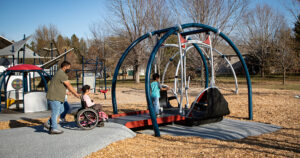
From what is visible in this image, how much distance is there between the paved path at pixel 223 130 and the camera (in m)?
6.07

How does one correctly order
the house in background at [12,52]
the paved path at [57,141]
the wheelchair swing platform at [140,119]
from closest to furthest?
the paved path at [57,141] < the wheelchair swing platform at [140,119] < the house in background at [12,52]

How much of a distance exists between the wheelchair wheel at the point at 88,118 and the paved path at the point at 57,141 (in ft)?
0.55

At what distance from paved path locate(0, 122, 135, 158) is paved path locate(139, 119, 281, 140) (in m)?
1.49

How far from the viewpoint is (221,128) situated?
682 cm

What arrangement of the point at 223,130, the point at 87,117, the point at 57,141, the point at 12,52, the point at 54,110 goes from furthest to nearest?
1. the point at 12,52
2. the point at 223,130
3. the point at 87,117
4. the point at 54,110
5. the point at 57,141

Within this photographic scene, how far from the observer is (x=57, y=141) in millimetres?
4664

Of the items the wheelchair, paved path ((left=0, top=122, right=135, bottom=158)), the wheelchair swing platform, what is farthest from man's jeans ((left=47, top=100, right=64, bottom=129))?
Result: the wheelchair swing platform

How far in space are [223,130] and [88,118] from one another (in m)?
3.55

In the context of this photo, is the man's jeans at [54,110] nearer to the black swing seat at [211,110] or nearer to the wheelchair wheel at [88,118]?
the wheelchair wheel at [88,118]

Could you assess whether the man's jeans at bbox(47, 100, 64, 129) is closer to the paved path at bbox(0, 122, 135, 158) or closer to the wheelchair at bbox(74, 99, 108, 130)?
the paved path at bbox(0, 122, 135, 158)

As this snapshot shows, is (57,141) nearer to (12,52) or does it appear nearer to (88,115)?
(88,115)

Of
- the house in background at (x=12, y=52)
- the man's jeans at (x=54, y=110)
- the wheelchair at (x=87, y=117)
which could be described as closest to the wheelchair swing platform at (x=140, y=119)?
the wheelchair at (x=87, y=117)

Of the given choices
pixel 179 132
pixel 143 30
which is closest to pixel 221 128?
pixel 179 132

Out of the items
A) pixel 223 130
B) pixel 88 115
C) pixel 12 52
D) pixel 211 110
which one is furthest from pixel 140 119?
pixel 12 52
